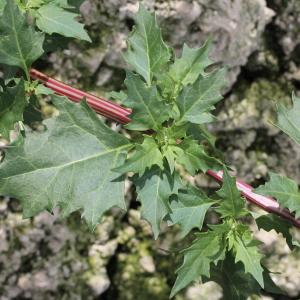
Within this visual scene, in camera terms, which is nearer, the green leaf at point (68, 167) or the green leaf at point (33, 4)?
the green leaf at point (68, 167)

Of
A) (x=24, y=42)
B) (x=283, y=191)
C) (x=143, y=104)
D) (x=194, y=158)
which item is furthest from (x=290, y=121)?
(x=24, y=42)

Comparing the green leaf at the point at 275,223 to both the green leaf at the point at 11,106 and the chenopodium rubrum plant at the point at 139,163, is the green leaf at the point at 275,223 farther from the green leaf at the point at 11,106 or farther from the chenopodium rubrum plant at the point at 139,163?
the green leaf at the point at 11,106

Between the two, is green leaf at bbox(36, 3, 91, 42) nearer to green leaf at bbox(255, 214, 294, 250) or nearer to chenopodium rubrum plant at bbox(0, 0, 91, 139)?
chenopodium rubrum plant at bbox(0, 0, 91, 139)

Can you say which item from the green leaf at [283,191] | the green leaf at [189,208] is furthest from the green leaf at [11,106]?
the green leaf at [283,191]

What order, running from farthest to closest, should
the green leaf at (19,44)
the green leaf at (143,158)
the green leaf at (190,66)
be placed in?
the green leaf at (190,66) → the green leaf at (19,44) → the green leaf at (143,158)

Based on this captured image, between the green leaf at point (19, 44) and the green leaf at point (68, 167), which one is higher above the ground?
the green leaf at point (19, 44)

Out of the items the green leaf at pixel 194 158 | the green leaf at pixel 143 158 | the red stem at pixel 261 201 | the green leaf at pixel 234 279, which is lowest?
the green leaf at pixel 234 279

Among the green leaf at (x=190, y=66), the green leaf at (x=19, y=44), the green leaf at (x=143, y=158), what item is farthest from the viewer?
the green leaf at (x=190, y=66)

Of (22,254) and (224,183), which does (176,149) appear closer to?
(224,183)
